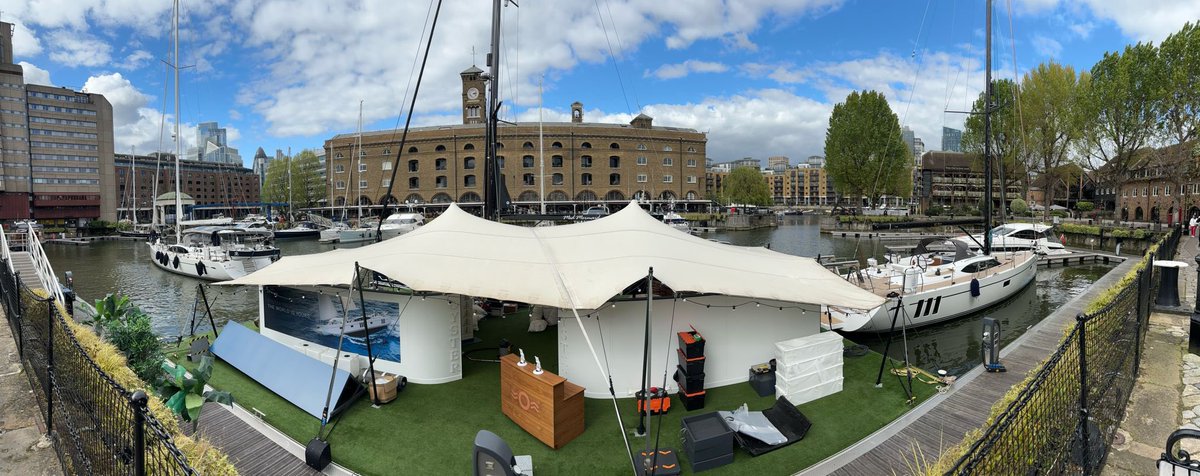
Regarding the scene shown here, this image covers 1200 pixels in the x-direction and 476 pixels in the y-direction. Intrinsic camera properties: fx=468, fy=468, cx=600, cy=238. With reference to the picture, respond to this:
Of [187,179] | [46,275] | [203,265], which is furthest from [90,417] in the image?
[187,179]

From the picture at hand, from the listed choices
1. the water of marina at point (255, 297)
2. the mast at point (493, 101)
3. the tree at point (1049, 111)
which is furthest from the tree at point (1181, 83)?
the mast at point (493, 101)

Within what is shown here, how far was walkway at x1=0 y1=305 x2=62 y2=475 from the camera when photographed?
182 inches

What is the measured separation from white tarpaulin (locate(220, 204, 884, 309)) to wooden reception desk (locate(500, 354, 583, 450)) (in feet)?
3.35

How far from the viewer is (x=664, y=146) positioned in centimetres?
7231

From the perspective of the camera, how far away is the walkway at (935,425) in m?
5.38

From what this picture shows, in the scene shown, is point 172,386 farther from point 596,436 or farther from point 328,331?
point 596,436

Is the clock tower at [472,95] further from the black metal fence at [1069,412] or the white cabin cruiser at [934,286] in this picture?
the black metal fence at [1069,412]

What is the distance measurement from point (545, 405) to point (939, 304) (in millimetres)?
13195

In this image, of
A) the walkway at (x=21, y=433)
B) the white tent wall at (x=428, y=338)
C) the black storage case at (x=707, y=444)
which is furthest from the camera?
the white tent wall at (x=428, y=338)

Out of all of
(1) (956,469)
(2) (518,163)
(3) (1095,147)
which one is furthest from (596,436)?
(2) (518,163)

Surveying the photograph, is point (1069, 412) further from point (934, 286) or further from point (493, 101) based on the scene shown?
point (493, 101)

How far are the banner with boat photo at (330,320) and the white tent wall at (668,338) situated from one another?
2.94 m

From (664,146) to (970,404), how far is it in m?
67.7

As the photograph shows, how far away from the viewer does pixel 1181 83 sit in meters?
25.3
